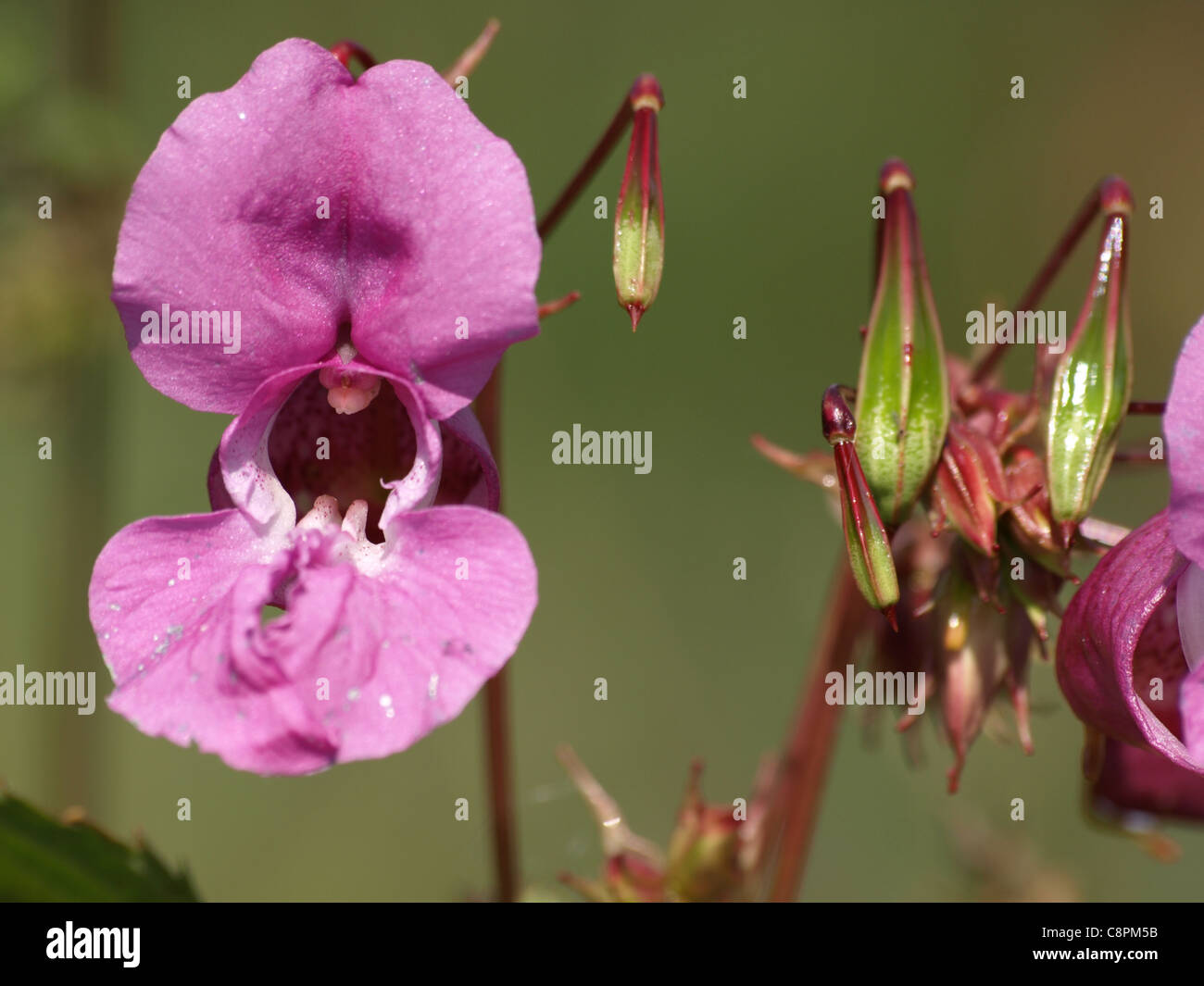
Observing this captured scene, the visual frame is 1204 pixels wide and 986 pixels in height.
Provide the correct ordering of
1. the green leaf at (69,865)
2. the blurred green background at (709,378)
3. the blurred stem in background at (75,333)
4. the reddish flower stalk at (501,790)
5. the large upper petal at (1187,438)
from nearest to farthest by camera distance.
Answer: the large upper petal at (1187,438), the green leaf at (69,865), the reddish flower stalk at (501,790), the blurred stem in background at (75,333), the blurred green background at (709,378)

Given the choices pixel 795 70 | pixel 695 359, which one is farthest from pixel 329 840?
pixel 795 70

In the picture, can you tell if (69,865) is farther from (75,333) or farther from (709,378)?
(709,378)

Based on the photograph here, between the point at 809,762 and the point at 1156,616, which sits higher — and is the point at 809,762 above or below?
below

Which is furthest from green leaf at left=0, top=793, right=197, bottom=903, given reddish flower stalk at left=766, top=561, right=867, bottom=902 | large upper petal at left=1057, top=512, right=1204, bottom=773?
large upper petal at left=1057, top=512, right=1204, bottom=773

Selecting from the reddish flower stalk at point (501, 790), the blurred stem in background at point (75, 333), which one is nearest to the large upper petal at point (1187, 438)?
the reddish flower stalk at point (501, 790)

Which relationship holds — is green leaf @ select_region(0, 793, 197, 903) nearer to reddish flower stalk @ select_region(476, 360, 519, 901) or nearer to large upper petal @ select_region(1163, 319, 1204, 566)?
reddish flower stalk @ select_region(476, 360, 519, 901)

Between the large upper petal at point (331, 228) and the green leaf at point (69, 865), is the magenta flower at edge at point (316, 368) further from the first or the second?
the green leaf at point (69, 865)

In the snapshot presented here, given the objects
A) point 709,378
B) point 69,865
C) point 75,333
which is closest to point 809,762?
point 69,865

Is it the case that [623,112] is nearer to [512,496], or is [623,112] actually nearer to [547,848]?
[547,848]
